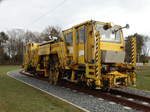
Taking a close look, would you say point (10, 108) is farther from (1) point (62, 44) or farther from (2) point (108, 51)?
(1) point (62, 44)

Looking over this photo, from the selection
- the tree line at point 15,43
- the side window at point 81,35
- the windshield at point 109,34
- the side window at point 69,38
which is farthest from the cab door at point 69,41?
the tree line at point 15,43

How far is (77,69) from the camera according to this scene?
11203 mm

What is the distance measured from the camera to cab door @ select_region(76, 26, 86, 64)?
10.9 meters

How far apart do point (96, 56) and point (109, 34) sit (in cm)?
191

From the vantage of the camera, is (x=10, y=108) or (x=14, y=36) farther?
(x=14, y=36)

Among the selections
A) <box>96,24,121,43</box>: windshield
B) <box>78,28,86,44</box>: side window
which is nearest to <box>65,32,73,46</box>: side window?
<box>78,28,86,44</box>: side window

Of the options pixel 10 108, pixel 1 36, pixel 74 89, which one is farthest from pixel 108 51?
pixel 1 36

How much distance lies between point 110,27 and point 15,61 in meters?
66.7

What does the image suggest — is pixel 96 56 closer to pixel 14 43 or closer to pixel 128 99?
pixel 128 99

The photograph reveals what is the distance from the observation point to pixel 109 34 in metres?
11.0

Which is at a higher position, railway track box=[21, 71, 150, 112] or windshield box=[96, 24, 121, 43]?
windshield box=[96, 24, 121, 43]

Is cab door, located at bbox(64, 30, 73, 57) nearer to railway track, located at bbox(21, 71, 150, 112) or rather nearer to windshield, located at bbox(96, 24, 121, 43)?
windshield, located at bbox(96, 24, 121, 43)

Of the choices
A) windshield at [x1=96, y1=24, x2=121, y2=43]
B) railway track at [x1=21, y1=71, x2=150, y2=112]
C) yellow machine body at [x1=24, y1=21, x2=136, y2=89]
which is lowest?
railway track at [x1=21, y1=71, x2=150, y2=112]

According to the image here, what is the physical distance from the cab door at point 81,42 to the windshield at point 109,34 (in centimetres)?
82
